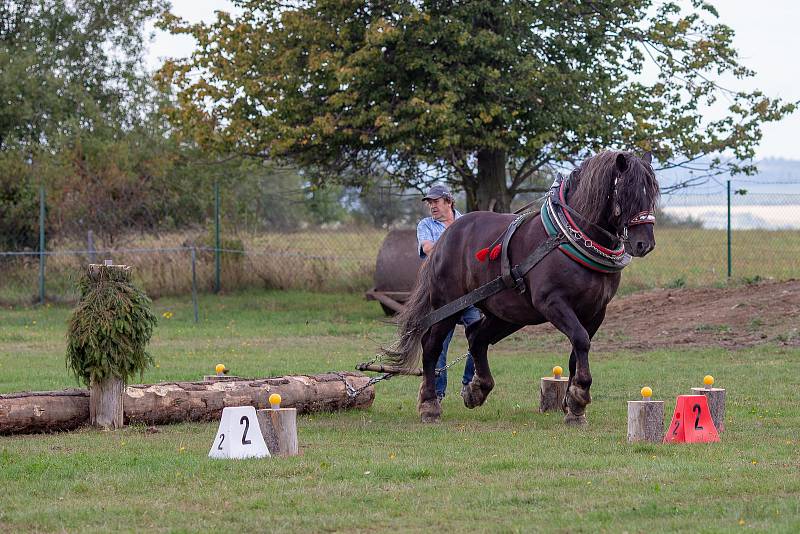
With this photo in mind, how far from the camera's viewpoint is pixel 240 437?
23.8ft

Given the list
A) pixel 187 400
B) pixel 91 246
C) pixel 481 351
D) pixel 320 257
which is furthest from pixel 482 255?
pixel 91 246

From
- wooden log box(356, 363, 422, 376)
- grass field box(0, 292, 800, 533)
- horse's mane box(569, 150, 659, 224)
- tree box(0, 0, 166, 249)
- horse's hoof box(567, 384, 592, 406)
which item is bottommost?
grass field box(0, 292, 800, 533)

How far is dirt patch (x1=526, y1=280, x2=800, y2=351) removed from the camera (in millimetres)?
15531

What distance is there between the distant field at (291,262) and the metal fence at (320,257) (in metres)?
0.02

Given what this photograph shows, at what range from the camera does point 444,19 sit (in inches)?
792

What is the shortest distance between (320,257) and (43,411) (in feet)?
52.1

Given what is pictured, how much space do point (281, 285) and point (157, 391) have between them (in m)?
15.3

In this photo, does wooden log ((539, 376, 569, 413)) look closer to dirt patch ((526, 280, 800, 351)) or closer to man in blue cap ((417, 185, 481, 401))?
man in blue cap ((417, 185, 481, 401))

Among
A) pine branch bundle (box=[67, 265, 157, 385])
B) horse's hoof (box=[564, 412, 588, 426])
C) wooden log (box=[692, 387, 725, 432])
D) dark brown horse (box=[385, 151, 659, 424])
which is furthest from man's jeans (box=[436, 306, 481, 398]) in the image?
pine branch bundle (box=[67, 265, 157, 385])

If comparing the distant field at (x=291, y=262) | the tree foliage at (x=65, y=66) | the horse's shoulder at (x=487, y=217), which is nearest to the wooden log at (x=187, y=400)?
the horse's shoulder at (x=487, y=217)

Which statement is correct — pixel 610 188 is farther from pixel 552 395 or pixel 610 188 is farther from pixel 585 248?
pixel 552 395

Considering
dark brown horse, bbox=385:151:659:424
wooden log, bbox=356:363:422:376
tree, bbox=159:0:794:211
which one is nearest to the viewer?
dark brown horse, bbox=385:151:659:424

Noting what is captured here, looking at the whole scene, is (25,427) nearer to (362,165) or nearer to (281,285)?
(362,165)

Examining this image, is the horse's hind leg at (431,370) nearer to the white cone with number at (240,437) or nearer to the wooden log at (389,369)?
the wooden log at (389,369)
